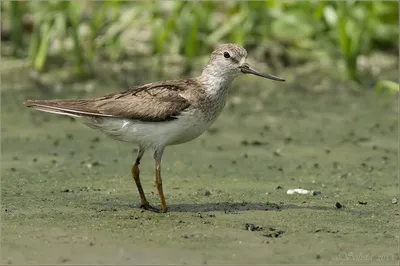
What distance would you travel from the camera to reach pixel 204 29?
468 inches

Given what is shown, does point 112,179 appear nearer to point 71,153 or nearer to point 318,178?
point 71,153

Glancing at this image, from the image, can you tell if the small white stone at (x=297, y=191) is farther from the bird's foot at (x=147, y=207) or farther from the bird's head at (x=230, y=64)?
the bird's foot at (x=147, y=207)

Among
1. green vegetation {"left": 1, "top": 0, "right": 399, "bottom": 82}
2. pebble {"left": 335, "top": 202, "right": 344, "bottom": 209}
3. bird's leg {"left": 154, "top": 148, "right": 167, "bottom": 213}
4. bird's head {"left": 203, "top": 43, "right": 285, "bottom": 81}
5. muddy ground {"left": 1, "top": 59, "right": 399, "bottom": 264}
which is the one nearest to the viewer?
muddy ground {"left": 1, "top": 59, "right": 399, "bottom": 264}

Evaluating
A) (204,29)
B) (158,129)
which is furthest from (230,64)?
(204,29)

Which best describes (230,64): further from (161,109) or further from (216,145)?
(216,145)

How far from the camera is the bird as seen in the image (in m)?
7.10

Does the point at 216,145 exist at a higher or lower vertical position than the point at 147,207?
lower

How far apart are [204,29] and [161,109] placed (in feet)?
16.2

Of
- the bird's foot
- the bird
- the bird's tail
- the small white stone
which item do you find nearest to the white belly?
the bird

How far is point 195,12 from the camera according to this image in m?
11.4

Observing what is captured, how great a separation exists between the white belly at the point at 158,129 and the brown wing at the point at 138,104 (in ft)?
0.17

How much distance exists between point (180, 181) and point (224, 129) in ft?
7.13

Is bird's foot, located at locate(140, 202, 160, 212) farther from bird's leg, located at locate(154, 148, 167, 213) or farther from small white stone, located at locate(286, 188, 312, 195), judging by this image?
small white stone, located at locate(286, 188, 312, 195)

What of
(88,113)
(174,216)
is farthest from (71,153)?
(174,216)
